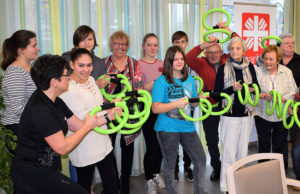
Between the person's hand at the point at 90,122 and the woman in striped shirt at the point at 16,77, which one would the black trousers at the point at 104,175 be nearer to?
the person's hand at the point at 90,122

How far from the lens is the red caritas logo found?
5125mm

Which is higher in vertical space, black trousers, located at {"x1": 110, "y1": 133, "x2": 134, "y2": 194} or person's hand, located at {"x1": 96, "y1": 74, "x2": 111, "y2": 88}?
person's hand, located at {"x1": 96, "y1": 74, "x2": 111, "y2": 88}

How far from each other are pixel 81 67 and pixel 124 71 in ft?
3.08

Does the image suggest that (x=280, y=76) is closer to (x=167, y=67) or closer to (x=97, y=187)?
(x=167, y=67)

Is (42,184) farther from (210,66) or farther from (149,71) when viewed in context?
(210,66)

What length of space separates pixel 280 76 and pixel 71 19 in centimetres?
281

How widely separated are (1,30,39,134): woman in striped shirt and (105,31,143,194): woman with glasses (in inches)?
33.9

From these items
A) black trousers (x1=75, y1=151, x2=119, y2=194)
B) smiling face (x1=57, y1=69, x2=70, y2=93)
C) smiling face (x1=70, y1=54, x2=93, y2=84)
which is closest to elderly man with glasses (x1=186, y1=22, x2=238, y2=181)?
smiling face (x1=70, y1=54, x2=93, y2=84)

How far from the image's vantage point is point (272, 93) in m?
3.05

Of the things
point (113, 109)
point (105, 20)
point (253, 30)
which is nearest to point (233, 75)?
point (113, 109)

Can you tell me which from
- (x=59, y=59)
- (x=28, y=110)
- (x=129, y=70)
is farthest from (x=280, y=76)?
(x=28, y=110)

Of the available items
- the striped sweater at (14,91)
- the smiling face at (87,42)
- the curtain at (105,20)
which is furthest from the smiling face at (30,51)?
the curtain at (105,20)

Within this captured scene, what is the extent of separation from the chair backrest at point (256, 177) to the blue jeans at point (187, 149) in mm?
948

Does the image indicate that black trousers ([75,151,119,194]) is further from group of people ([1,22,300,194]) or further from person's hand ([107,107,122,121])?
person's hand ([107,107,122,121])
